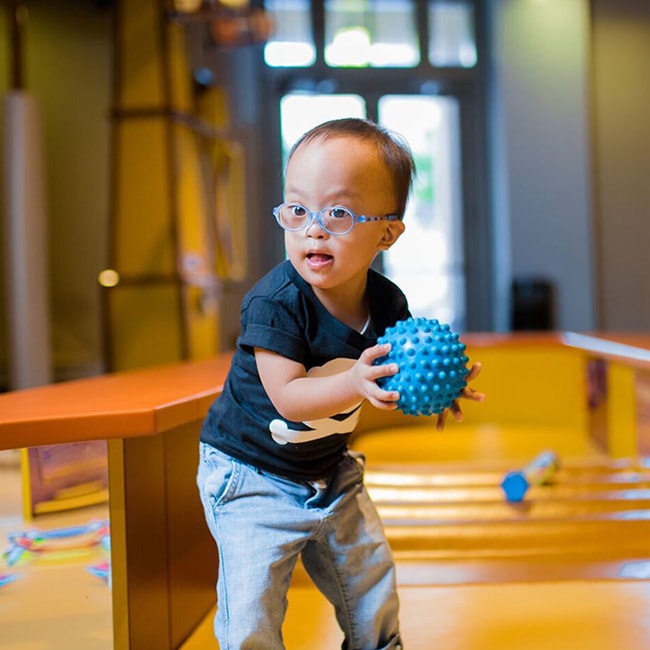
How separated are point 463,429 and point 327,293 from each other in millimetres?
2461

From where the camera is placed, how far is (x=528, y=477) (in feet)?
6.64

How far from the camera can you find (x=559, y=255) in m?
6.58

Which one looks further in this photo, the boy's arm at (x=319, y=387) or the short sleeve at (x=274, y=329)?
the short sleeve at (x=274, y=329)

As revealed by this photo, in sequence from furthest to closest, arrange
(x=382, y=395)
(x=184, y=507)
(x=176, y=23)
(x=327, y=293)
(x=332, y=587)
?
(x=176, y=23) → (x=184, y=507) → (x=332, y=587) → (x=327, y=293) → (x=382, y=395)

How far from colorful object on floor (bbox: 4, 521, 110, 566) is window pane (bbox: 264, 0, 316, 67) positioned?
19.5ft

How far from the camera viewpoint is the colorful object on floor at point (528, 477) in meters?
1.94

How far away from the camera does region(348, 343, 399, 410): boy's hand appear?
86cm

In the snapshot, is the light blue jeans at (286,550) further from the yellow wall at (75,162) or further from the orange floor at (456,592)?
the yellow wall at (75,162)

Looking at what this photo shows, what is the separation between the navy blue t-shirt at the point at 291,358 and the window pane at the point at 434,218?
18.9 feet

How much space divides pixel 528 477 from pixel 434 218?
5.10m

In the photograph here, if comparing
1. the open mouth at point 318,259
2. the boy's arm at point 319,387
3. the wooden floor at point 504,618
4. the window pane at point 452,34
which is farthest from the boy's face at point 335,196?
the window pane at point 452,34

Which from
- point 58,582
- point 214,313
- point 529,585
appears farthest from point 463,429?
point 58,582

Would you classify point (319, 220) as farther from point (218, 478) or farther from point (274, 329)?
point (218, 478)

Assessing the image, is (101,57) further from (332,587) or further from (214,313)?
(332,587)
